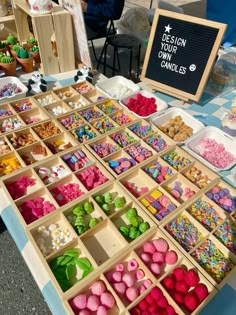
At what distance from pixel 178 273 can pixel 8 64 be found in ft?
5.14

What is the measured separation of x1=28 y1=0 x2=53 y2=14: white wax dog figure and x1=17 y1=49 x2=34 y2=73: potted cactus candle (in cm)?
28

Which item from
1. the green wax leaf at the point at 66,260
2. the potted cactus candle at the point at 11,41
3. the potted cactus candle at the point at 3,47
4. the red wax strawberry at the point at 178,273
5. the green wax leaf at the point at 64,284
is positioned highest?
the potted cactus candle at the point at 11,41

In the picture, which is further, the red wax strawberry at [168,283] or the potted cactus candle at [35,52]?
the potted cactus candle at [35,52]

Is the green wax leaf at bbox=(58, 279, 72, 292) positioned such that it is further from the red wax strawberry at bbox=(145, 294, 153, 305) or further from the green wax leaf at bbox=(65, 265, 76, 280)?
the red wax strawberry at bbox=(145, 294, 153, 305)

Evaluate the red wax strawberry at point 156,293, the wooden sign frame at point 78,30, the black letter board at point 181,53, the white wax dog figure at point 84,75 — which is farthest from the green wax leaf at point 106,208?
the wooden sign frame at point 78,30

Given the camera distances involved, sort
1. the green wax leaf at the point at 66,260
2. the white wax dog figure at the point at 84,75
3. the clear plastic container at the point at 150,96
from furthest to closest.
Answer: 1. the white wax dog figure at the point at 84,75
2. the clear plastic container at the point at 150,96
3. the green wax leaf at the point at 66,260

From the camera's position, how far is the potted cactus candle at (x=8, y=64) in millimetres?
1700

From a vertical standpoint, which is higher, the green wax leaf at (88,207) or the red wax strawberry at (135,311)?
the green wax leaf at (88,207)

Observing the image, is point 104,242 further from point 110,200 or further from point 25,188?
point 25,188

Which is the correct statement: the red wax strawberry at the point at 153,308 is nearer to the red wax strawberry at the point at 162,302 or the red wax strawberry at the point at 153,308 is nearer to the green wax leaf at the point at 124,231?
the red wax strawberry at the point at 162,302

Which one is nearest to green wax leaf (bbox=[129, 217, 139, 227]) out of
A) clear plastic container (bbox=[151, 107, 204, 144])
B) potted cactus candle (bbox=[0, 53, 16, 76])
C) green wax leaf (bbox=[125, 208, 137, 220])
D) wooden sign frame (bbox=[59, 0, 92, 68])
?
green wax leaf (bbox=[125, 208, 137, 220])

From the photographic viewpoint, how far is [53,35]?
1678 mm

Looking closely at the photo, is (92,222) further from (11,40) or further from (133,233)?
(11,40)

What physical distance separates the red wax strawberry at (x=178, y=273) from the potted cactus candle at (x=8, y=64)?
1.55 metres
